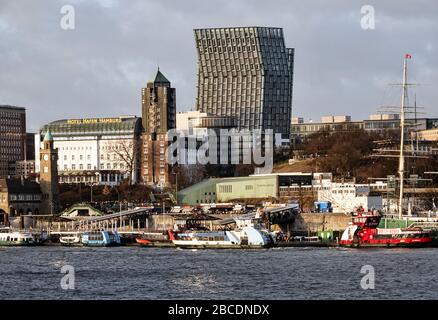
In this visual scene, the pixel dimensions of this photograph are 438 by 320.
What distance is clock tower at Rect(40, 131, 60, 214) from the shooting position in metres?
158

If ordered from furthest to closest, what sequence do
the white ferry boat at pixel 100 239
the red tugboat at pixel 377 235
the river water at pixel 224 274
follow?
1. the white ferry boat at pixel 100 239
2. the red tugboat at pixel 377 235
3. the river water at pixel 224 274

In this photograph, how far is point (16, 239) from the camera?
12750 cm

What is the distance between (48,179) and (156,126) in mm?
38964

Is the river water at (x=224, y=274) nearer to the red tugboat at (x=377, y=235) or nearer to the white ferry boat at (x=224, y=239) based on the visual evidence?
the white ferry boat at (x=224, y=239)

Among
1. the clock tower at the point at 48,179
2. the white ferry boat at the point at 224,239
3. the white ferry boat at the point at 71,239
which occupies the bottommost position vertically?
the white ferry boat at the point at 71,239

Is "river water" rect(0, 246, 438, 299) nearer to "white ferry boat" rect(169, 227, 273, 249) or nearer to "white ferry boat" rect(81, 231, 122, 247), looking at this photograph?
"white ferry boat" rect(169, 227, 273, 249)

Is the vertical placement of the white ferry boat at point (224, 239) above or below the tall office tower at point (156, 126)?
below

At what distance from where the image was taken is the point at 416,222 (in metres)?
118

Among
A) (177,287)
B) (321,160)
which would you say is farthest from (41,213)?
(177,287)

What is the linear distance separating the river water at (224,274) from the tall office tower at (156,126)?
8523cm

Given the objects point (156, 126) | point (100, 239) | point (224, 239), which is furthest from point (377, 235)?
point (156, 126)

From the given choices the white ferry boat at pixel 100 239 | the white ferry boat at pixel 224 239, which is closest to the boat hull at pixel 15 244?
the white ferry boat at pixel 100 239

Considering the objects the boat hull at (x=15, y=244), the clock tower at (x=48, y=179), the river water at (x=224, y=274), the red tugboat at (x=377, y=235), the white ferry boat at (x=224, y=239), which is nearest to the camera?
the river water at (x=224, y=274)

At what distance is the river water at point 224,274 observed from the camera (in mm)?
66688
